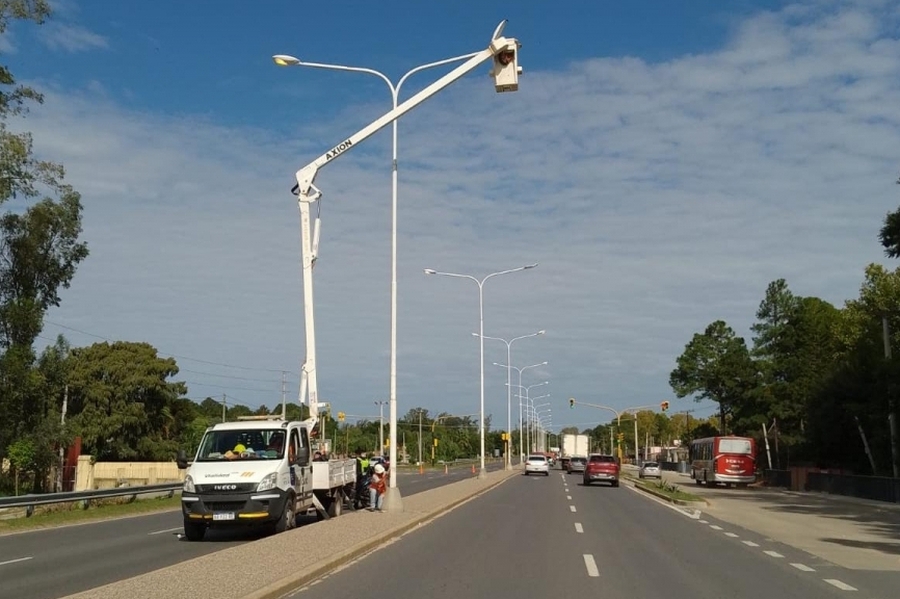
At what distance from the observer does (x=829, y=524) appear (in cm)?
2644

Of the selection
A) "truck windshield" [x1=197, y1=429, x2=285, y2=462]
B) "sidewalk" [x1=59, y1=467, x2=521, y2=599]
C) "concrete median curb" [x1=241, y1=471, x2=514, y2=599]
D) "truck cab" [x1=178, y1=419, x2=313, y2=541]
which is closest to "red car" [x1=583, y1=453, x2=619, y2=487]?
"concrete median curb" [x1=241, y1=471, x2=514, y2=599]

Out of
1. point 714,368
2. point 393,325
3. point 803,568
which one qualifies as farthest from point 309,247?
point 714,368

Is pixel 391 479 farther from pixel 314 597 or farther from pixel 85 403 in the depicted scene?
pixel 85 403

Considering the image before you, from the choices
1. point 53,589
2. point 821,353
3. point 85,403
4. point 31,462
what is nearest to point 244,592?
point 53,589

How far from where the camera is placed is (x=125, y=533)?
22234 mm

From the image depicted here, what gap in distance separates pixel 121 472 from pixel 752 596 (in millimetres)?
50292

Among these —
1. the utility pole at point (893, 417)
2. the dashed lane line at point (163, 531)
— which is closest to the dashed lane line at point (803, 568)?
the dashed lane line at point (163, 531)

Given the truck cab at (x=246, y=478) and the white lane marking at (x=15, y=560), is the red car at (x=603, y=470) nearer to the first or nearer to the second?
the truck cab at (x=246, y=478)

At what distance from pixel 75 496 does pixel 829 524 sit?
22182 mm

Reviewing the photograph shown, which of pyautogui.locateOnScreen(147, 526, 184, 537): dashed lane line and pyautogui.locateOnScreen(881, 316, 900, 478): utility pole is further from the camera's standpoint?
pyautogui.locateOnScreen(881, 316, 900, 478): utility pole

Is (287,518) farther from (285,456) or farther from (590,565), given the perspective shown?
(590,565)

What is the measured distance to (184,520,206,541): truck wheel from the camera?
62.7ft

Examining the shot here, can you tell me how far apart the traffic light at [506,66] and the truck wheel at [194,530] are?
34.8ft

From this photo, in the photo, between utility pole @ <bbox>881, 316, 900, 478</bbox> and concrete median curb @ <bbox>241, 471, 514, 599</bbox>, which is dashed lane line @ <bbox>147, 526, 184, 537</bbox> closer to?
concrete median curb @ <bbox>241, 471, 514, 599</bbox>
